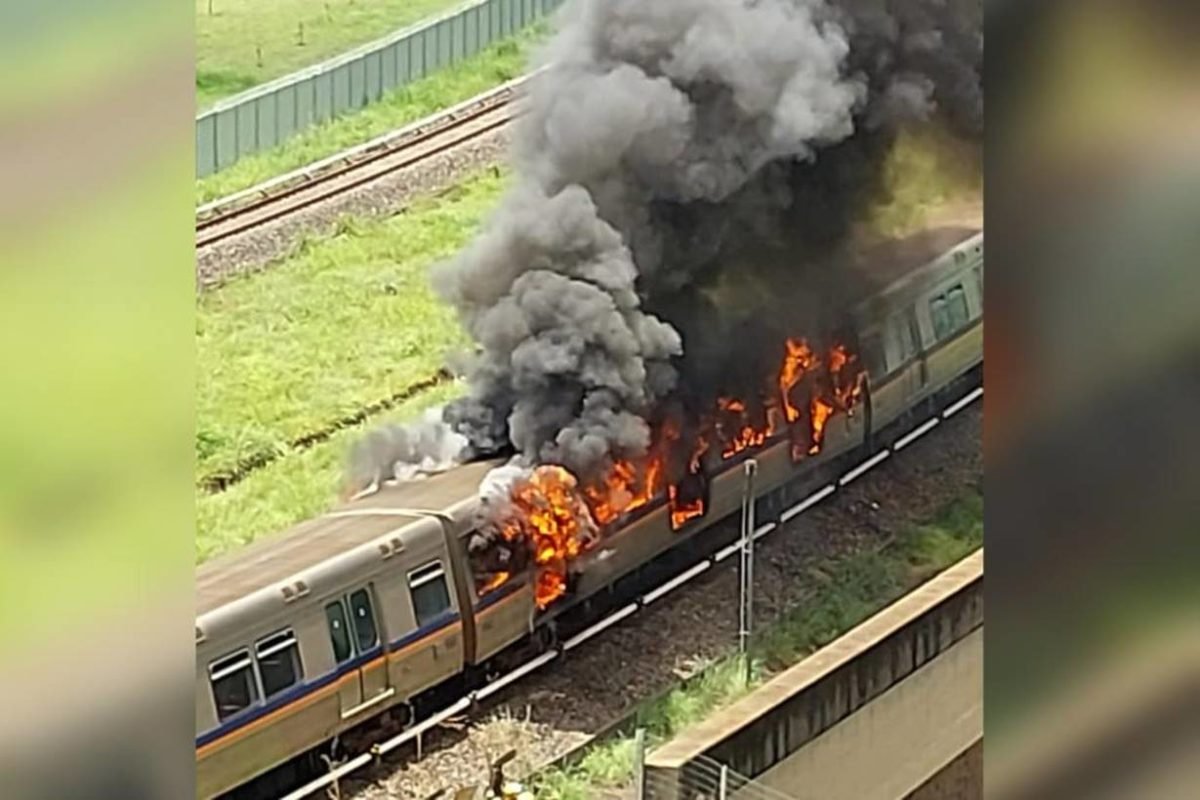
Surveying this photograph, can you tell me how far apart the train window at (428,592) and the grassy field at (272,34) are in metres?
0.57

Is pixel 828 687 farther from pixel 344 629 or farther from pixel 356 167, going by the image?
pixel 356 167

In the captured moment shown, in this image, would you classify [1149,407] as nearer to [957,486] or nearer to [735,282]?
[957,486]

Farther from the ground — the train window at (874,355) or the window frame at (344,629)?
the train window at (874,355)

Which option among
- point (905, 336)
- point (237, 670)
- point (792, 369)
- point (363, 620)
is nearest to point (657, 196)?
A: point (792, 369)

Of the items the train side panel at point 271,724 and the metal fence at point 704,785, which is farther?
the metal fence at point 704,785

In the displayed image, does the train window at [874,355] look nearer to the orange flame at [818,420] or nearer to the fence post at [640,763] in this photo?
the orange flame at [818,420]

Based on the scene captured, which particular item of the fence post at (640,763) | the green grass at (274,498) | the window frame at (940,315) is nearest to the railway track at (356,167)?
the green grass at (274,498)

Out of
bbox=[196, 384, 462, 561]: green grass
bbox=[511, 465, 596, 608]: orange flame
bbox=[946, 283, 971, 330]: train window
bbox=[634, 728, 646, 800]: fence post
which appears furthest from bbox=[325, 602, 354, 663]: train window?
bbox=[946, 283, 971, 330]: train window

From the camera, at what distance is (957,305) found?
7.97ft

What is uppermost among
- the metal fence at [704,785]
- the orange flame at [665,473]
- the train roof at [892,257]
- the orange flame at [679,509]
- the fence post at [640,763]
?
the train roof at [892,257]

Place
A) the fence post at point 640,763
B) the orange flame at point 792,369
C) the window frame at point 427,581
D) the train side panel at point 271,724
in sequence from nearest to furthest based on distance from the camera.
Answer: the train side panel at point 271,724
the window frame at point 427,581
the fence post at point 640,763
the orange flame at point 792,369

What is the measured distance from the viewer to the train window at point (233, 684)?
6.59 ft

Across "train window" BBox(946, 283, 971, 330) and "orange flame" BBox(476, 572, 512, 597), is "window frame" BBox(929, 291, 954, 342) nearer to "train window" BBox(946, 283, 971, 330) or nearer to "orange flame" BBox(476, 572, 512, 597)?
"train window" BBox(946, 283, 971, 330)

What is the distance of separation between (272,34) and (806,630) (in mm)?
958
